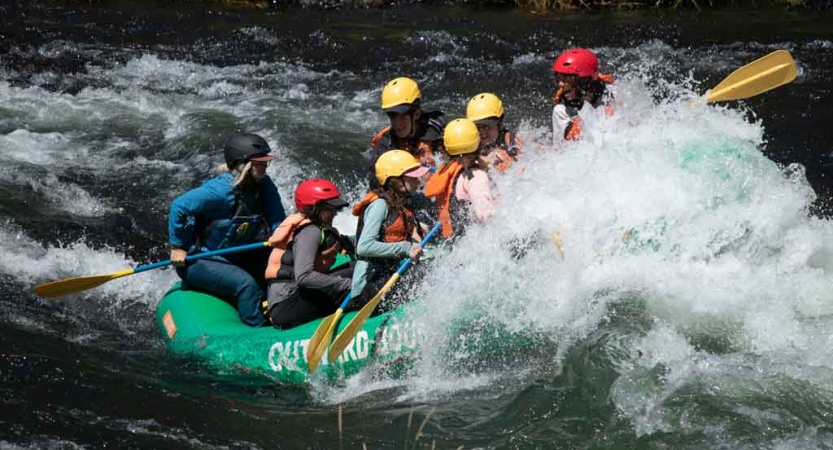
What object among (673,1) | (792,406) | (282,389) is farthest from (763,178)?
(673,1)

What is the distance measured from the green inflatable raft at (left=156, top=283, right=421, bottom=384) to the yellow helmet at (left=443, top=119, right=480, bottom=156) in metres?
1.14

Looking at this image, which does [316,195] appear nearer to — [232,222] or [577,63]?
[232,222]

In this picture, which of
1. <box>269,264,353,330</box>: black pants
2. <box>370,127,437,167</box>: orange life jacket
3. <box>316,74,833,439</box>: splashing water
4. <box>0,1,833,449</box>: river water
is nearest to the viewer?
<box>0,1,833,449</box>: river water

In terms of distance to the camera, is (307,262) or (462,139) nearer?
(307,262)

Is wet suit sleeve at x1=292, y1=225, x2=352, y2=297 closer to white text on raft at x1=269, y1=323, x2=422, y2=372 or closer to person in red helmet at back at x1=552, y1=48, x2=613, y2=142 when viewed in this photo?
white text on raft at x1=269, y1=323, x2=422, y2=372

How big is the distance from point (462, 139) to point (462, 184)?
29 cm

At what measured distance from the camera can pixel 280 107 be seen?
1125cm

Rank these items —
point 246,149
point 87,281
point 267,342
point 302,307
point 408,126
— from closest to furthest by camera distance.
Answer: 1. point 267,342
2. point 302,307
3. point 246,149
4. point 87,281
5. point 408,126

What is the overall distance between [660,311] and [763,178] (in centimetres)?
133

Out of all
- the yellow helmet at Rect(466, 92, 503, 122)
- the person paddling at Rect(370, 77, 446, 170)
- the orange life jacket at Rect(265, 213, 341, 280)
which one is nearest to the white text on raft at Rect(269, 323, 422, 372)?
the orange life jacket at Rect(265, 213, 341, 280)

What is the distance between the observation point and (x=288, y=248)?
20.9ft

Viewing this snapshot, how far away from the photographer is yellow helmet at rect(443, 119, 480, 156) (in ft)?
21.3

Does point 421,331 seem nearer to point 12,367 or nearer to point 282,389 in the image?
point 282,389

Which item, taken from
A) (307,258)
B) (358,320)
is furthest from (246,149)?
(358,320)
